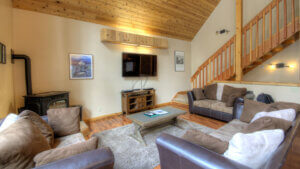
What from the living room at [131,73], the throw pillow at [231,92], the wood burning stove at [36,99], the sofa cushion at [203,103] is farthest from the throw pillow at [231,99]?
the wood burning stove at [36,99]

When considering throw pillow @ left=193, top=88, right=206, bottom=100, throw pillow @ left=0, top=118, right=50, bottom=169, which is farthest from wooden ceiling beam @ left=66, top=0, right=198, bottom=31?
throw pillow @ left=0, top=118, right=50, bottom=169

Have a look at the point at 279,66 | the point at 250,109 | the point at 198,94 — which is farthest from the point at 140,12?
the point at 279,66

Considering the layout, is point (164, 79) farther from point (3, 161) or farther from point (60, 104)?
point (3, 161)

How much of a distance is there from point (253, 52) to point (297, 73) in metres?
1.45

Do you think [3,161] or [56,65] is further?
[56,65]

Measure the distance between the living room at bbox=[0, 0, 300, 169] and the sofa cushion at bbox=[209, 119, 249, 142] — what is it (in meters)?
0.06

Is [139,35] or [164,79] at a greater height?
[139,35]

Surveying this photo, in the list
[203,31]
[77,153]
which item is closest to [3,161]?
[77,153]

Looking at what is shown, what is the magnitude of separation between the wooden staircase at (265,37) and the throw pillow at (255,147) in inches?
162

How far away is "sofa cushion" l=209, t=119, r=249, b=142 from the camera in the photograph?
197 cm

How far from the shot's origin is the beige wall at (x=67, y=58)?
9.81 ft

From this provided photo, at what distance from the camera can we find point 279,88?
3252mm

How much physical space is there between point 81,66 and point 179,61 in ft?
12.5

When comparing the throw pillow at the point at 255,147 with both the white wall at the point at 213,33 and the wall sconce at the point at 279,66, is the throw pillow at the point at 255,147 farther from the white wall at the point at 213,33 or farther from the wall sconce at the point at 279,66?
the white wall at the point at 213,33
